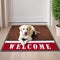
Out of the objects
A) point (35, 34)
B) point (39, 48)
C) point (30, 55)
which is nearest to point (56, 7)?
point (35, 34)

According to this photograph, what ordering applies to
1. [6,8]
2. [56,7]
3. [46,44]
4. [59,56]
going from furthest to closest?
[6,8], [56,7], [46,44], [59,56]

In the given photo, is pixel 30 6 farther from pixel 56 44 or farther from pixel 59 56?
pixel 59 56

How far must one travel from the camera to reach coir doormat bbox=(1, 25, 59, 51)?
3113 mm

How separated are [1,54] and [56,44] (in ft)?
3.53

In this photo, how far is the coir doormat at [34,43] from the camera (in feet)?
10.2

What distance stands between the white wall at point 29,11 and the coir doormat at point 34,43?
80cm

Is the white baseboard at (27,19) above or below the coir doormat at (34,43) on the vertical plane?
above

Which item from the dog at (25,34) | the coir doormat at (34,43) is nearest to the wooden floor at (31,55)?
the coir doormat at (34,43)

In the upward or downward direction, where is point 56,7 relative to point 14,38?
upward

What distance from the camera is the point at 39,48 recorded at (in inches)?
122

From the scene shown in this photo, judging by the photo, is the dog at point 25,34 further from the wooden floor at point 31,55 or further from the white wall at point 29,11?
the white wall at point 29,11

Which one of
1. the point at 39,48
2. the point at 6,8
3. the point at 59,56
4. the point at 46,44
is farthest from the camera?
the point at 6,8

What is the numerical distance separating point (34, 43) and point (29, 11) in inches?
67.3

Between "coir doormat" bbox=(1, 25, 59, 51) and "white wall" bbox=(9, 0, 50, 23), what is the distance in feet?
2.63
